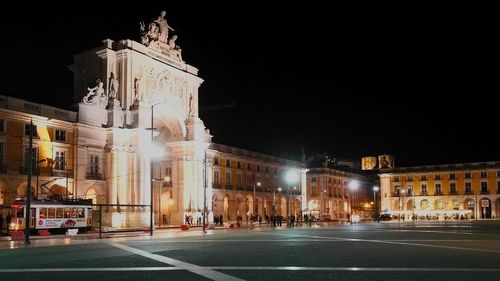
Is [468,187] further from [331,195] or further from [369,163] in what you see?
[369,163]

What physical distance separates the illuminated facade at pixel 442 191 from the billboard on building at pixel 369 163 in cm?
3093

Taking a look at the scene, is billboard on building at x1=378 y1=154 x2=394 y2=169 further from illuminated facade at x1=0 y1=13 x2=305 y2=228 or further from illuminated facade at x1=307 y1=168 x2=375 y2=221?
illuminated facade at x1=0 y1=13 x2=305 y2=228

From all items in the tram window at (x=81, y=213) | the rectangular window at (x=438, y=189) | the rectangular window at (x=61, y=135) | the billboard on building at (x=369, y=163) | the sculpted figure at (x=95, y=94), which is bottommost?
the tram window at (x=81, y=213)

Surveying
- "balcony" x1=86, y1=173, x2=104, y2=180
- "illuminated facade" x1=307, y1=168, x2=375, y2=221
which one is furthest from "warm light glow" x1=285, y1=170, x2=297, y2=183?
"balcony" x1=86, y1=173, x2=104, y2=180

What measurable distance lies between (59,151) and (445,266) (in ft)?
147

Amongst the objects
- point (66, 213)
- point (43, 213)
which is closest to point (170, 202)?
point (66, 213)

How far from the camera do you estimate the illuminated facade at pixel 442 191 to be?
12744 centimetres

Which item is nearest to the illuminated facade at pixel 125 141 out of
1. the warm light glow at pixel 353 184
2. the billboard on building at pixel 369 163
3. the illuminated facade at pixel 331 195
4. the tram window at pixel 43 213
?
the tram window at pixel 43 213

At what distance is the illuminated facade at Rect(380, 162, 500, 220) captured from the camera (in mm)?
127438

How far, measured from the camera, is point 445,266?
58.7 ft

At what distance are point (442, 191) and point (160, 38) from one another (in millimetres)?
90239

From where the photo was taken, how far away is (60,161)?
5484 cm

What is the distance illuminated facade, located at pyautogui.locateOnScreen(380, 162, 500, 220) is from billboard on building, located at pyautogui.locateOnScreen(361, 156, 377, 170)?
30.9 meters

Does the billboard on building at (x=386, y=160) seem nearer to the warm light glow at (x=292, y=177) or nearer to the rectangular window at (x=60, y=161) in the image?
the warm light glow at (x=292, y=177)
